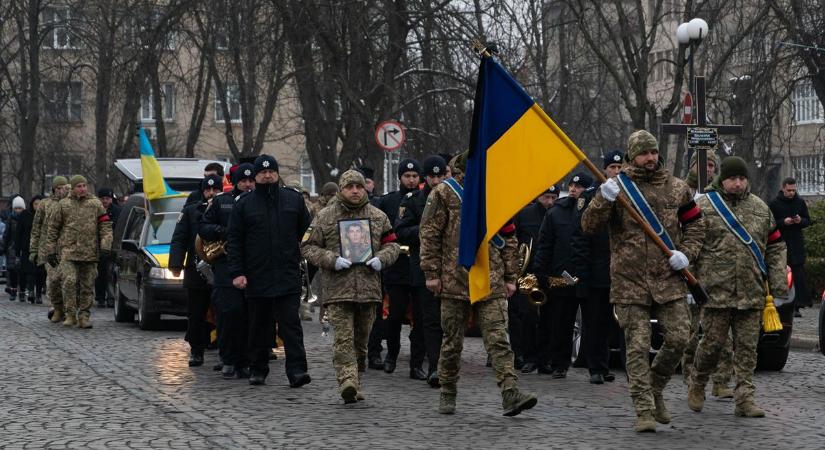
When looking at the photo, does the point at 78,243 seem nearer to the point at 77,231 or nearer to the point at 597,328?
the point at 77,231

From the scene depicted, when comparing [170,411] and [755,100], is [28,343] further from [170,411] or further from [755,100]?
[755,100]

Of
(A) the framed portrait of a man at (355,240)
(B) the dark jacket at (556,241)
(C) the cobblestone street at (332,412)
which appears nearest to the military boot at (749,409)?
(C) the cobblestone street at (332,412)

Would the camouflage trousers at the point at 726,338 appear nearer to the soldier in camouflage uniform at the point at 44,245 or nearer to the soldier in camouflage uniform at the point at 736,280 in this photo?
the soldier in camouflage uniform at the point at 736,280

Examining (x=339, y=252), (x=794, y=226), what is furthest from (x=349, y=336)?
(x=794, y=226)

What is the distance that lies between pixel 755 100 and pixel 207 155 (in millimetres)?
46591

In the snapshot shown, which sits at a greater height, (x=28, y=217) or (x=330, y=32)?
(x=330, y=32)

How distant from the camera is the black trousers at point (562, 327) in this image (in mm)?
14445

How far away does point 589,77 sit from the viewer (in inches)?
2018

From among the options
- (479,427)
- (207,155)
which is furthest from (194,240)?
(207,155)

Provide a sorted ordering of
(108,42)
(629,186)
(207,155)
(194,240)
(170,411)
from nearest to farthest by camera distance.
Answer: (629,186) < (170,411) < (194,240) < (108,42) < (207,155)

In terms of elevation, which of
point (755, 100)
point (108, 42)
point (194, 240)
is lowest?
point (194, 240)

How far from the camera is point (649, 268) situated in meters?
10.6

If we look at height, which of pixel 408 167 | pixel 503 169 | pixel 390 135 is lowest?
pixel 503 169

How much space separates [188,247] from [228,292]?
174 centimetres
